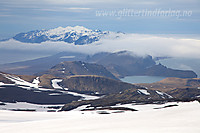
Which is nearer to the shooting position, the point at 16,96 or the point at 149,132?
the point at 149,132

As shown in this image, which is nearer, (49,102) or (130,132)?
(130,132)

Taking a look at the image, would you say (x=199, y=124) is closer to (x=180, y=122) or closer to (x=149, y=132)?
(x=180, y=122)

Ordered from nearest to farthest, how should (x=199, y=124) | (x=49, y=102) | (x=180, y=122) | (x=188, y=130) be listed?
1. (x=188, y=130)
2. (x=199, y=124)
3. (x=180, y=122)
4. (x=49, y=102)

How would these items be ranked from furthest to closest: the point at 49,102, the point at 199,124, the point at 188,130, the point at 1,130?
1. the point at 49,102
2. the point at 1,130
3. the point at 199,124
4. the point at 188,130

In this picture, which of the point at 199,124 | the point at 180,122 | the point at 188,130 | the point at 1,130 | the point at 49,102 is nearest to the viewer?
the point at 188,130

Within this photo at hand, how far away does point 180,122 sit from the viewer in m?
31.6

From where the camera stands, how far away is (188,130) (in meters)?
26.2

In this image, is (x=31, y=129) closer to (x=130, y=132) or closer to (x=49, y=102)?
(x=130, y=132)

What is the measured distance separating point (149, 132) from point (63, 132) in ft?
27.3

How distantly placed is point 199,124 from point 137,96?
170 meters

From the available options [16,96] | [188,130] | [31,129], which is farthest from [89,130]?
[16,96]

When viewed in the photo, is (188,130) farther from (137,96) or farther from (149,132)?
(137,96)

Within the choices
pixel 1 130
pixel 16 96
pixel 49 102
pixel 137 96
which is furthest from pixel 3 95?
pixel 1 130

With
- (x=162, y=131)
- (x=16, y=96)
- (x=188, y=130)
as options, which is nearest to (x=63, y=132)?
(x=162, y=131)
